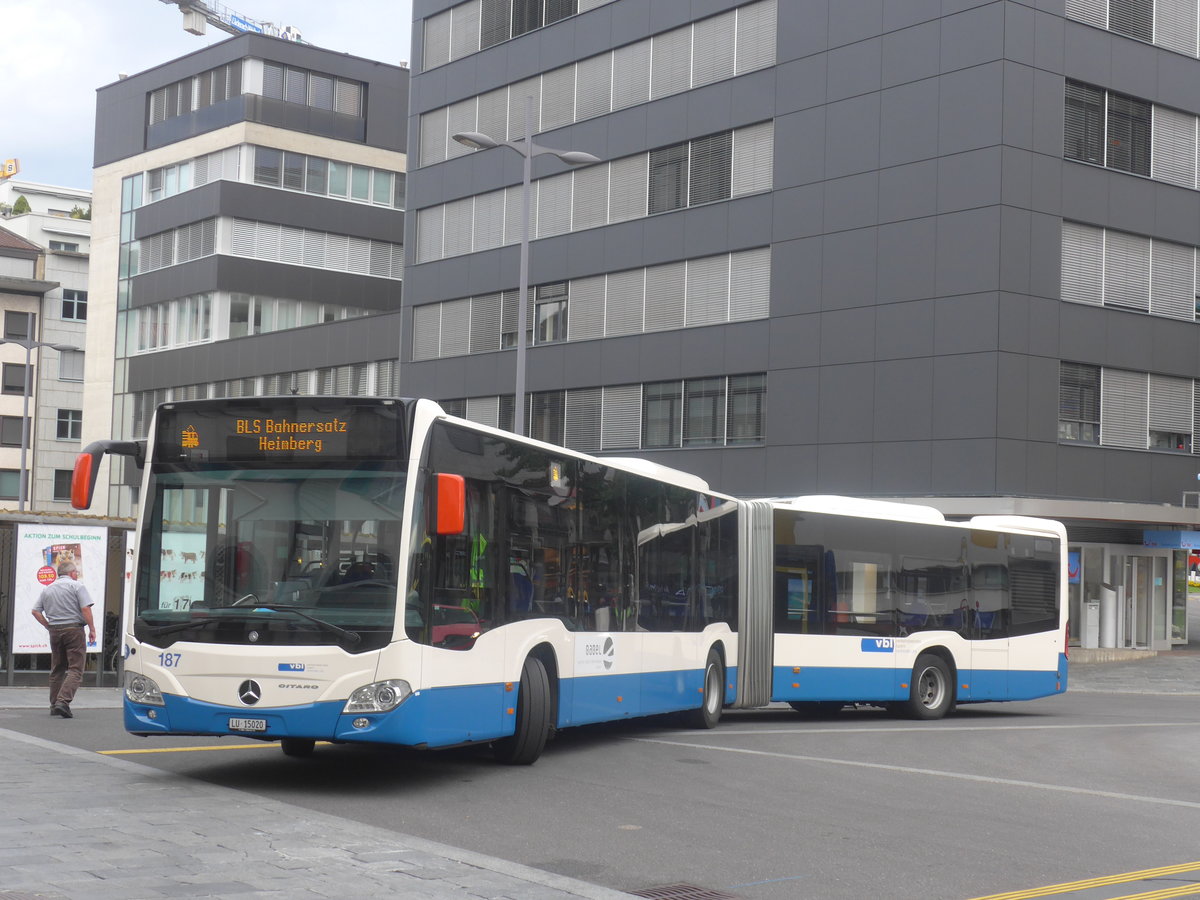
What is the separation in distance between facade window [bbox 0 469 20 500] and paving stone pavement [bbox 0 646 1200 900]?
70226 millimetres

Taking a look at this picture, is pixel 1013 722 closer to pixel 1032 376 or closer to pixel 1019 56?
pixel 1032 376

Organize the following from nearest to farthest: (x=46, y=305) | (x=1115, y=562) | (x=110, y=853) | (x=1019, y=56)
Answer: (x=110, y=853)
(x=1019, y=56)
(x=1115, y=562)
(x=46, y=305)

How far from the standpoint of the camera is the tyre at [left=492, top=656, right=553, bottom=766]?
1268 centimetres

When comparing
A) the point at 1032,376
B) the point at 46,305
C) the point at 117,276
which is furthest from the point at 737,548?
the point at 46,305

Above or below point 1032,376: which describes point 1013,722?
below

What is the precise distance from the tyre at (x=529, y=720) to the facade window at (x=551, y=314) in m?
30.5

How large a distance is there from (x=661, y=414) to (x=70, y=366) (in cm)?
4949

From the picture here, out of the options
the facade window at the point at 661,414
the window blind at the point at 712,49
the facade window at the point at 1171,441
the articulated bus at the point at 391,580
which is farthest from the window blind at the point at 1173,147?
the articulated bus at the point at 391,580

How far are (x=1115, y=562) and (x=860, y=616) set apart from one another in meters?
20.0

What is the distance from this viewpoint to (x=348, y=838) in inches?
345

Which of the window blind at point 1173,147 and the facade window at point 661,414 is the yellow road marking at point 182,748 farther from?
the window blind at point 1173,147

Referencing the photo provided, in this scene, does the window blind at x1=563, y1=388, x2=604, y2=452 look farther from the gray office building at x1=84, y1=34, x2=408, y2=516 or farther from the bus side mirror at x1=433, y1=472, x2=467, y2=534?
the bus side mirror at x1=433, y1=472, x2=467, y2=534

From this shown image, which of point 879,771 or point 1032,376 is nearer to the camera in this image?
point 879,771

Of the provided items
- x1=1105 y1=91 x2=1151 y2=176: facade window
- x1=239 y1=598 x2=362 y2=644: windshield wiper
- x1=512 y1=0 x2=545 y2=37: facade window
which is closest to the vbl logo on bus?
x1=239 y1=598 x2=362 y2=644: windshield wiper
